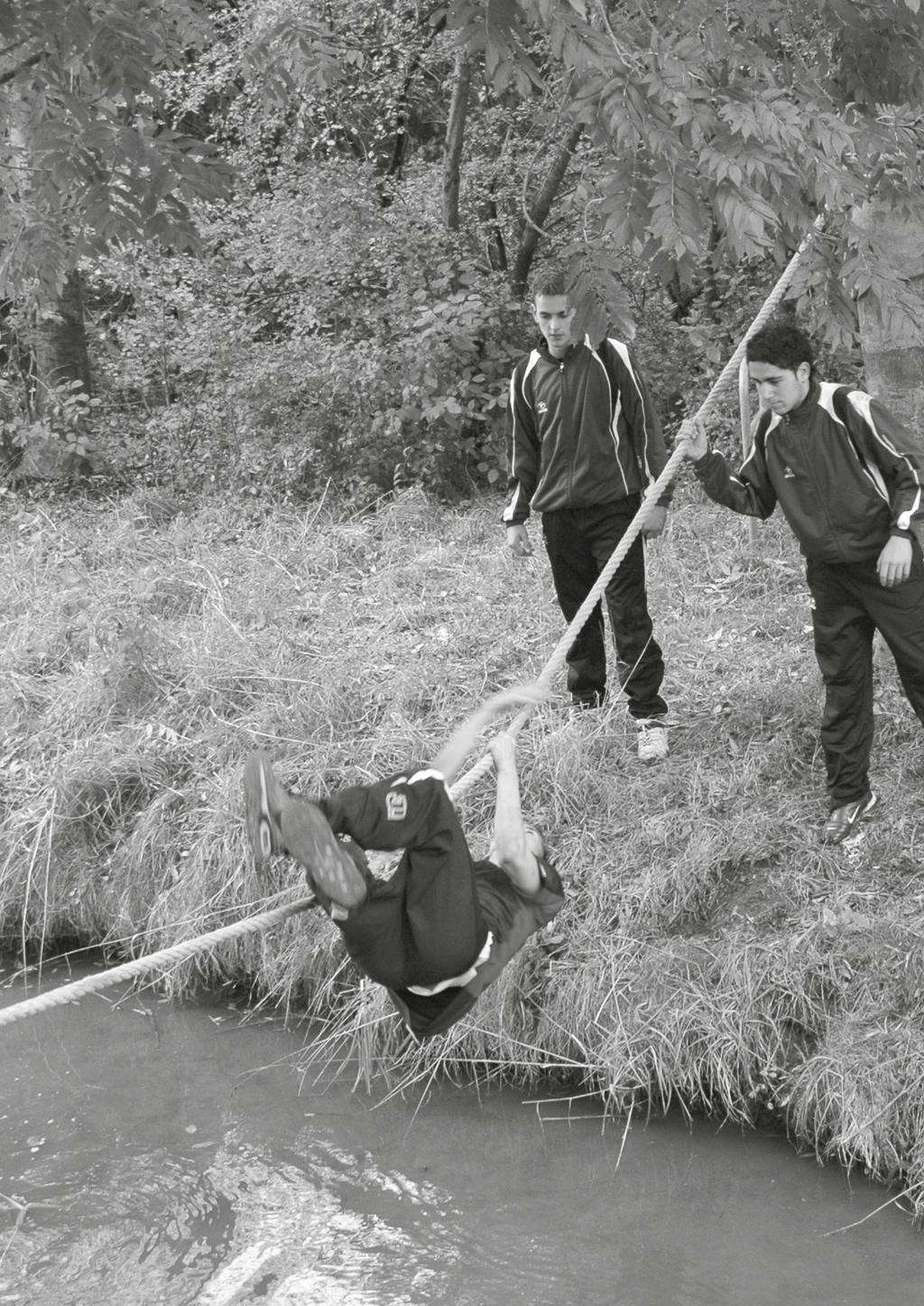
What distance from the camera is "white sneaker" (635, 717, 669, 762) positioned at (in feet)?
18.4

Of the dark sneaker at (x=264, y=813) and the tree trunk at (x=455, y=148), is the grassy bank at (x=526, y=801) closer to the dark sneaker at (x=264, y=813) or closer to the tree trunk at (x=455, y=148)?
the dark sneaker at (x=264, y=813)

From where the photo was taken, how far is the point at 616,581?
540 centimetres

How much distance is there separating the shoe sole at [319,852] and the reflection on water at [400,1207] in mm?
1722

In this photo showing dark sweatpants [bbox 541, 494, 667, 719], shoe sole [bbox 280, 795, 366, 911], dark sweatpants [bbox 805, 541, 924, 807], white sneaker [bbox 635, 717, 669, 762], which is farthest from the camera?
white sneaker [bbox 635, 717, 669, 762]

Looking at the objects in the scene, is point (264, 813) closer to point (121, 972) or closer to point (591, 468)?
point (121, 972)

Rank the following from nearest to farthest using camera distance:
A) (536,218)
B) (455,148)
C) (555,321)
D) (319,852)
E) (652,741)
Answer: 1. (319,852)
2. (555,321)
3. (652,741)
4. (455,148)
5. (536,218)

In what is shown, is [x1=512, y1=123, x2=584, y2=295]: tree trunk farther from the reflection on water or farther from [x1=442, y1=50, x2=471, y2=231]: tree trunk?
the reflection on water

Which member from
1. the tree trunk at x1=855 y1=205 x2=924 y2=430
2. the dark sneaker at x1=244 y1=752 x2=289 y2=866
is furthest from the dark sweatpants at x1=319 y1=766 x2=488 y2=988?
the tree trunk at x1=855 y1=205 x2=924 y2=430

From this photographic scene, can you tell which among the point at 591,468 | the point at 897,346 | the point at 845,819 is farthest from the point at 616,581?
the point at 897,346

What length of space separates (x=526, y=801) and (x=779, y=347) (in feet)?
7.08

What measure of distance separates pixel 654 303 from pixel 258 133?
3.77m

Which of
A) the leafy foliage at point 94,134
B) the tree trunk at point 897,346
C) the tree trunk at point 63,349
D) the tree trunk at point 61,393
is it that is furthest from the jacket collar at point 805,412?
the tree trunk at point 63,349

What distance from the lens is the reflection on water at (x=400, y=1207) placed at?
4.18 metres

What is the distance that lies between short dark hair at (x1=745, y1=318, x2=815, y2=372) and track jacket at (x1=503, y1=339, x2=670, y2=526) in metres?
0.89
